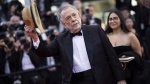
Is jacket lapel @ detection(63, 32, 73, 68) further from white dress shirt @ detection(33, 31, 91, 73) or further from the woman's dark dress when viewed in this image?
the woman's dark dress

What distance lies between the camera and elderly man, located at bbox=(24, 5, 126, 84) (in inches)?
146

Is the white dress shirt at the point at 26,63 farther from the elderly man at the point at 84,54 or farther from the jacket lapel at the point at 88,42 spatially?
the jacket lapel at the point at 88,42

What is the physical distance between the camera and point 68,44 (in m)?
3.87

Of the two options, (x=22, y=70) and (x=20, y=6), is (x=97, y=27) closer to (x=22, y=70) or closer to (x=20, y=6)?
(x=22, y=70)

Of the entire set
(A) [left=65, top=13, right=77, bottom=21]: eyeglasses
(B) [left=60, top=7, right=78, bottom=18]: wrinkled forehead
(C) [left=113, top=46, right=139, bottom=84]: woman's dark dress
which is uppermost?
(B) [left=60, top=7, right=78, bottom=18]: wrinkled forehead

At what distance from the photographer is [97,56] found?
373cm

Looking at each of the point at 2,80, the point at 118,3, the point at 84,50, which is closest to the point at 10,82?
the point at 2,80

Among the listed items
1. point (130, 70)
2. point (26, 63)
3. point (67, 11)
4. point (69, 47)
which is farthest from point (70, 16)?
point (26, 63)

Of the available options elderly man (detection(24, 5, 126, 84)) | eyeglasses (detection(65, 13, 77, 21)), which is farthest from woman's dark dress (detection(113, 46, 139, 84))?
eyeglasses (detection(65, 13, 77, 21))

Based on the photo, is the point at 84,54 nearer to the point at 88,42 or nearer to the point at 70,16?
the point at 88,42

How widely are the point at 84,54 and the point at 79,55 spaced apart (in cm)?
7

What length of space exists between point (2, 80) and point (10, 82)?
208 millimetres

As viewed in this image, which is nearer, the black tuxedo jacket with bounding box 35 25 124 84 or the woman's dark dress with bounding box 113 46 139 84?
the black tuxedo jacket with bounding box 35 25 124 84

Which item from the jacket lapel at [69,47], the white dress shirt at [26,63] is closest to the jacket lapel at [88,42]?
the jacket lapel at [69,47]
